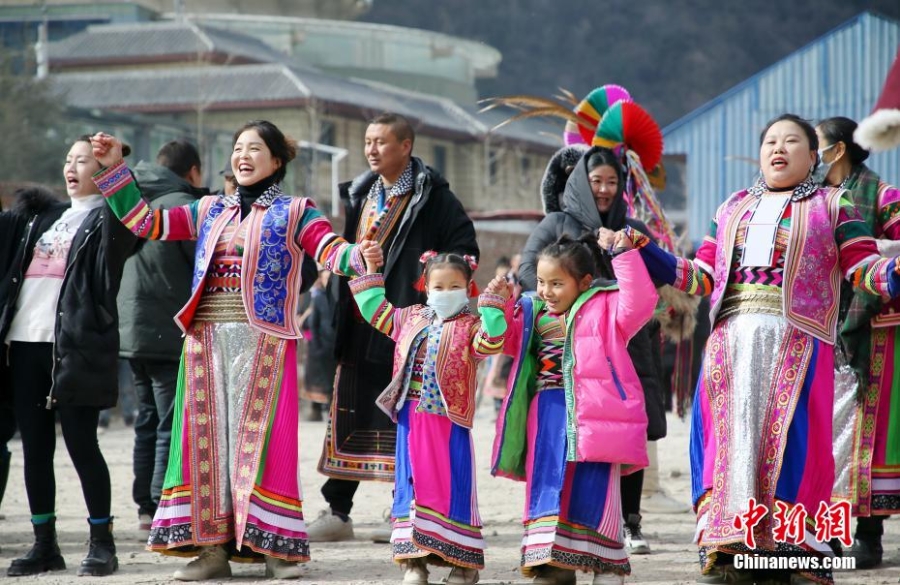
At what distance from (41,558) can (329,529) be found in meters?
1.42

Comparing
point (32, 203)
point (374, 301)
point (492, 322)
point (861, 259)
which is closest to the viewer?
point (861, 259)

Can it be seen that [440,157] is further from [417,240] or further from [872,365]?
[872,365]

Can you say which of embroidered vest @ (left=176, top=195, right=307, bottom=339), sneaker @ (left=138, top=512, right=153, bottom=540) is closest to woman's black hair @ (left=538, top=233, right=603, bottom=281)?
embroidered vest @ (left=176, top=195, right=307, bottom=339)

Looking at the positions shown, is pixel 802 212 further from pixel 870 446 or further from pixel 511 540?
pixel 511 540

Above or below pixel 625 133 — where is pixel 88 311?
below

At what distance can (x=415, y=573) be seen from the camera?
5.21 metres

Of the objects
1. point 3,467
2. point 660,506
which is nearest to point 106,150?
point 3,467

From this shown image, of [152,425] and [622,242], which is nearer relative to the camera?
[622,242]

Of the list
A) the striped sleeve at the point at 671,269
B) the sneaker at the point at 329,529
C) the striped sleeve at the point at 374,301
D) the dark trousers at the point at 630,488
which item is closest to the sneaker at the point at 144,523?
the sneaker at the point at 329,529

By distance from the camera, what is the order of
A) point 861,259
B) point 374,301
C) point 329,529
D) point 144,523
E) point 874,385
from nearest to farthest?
point 861,259 → point 374,301 → point 874,385 → point 329,529 → point 144,523

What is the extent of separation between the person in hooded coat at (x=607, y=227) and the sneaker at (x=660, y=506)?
1321 mm

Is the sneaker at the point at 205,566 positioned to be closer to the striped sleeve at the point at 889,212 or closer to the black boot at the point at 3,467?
the black boot at the point at 3,467

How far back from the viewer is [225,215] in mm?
5602

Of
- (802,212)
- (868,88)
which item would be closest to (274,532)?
(802,212)
